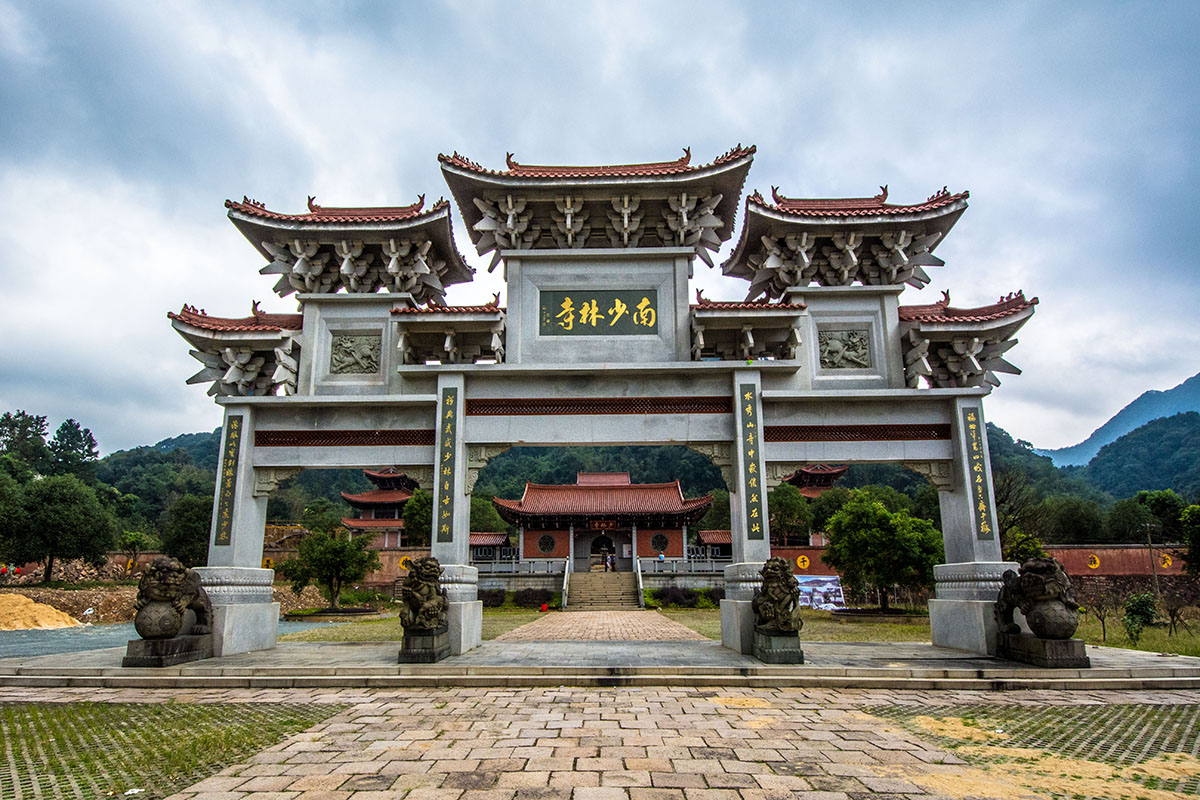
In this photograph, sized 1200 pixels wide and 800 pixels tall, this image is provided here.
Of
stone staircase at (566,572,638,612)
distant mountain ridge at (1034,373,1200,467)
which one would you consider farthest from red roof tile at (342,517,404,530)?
distant mountain ridge at (1034,373,1200,467)

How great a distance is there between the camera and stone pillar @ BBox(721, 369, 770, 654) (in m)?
9.80

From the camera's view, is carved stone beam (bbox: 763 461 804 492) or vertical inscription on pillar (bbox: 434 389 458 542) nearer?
vertical inscription on pillar (bbox: 434 389 458 542)

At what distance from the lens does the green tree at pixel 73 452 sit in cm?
6106

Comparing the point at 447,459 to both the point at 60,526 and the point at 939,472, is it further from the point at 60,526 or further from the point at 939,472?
the point at 60,526

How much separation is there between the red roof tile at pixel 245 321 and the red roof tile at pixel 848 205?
8.05 m

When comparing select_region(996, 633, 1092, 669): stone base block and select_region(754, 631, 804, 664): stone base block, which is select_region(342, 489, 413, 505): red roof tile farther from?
select_region(996, 633, 1092, 669): stone base block

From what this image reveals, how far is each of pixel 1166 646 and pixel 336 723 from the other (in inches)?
552

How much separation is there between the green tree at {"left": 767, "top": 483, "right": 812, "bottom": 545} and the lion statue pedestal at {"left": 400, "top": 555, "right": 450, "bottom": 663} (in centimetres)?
2973

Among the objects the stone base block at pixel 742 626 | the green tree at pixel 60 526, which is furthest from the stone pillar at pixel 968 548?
the green tree at pixel 60 526

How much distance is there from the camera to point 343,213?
11781 mm

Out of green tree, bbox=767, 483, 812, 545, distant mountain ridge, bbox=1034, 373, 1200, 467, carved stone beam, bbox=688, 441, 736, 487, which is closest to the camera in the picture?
carved stone beam, bbox=688, 441, 736, 487

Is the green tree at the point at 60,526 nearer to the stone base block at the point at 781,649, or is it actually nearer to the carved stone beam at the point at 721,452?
the carved stone beam at the point at 721,452

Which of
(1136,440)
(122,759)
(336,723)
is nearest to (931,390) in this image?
Result: (336,723)

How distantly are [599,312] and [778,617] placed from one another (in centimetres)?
550
